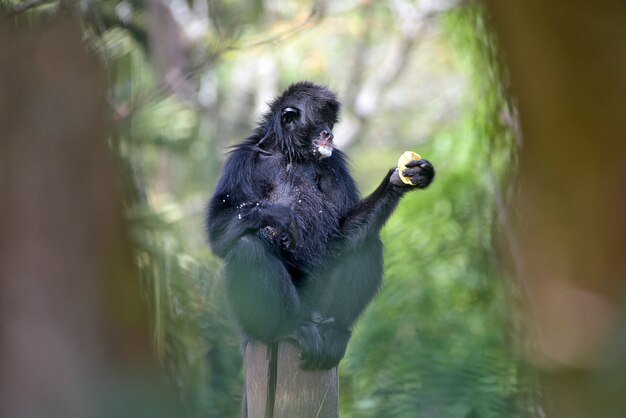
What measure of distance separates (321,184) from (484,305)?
4.13 metres

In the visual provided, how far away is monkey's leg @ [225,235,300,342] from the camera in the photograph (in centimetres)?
377

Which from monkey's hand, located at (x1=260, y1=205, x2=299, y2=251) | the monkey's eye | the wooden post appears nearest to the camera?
the wooden post

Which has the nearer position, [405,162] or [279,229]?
[279,229]

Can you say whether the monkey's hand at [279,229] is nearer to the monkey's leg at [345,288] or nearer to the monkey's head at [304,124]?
the monkey's leg at [345,288]

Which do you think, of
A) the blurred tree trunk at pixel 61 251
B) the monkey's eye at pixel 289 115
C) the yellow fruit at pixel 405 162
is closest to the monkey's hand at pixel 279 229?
the yellow fruit at pixel 405 162

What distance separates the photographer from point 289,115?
448 centimetres

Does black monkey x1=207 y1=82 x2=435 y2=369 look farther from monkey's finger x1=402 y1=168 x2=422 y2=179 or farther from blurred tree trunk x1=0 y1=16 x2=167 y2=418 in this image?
blurred tree trunk x1=0 y1=16 x2=167 y2=418

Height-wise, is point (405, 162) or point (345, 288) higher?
point (405, 162)

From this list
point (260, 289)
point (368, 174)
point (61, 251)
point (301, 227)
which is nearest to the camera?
point (61, 251)

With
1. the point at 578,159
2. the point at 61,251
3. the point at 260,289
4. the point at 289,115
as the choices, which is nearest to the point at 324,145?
the point at 289,115

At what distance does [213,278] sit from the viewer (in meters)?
4.78

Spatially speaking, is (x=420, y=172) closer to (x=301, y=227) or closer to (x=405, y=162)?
(x=405, y=162)

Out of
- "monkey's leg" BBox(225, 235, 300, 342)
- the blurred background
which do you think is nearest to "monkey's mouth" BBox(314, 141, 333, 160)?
"monkey's leg" BBox(225, 235, 300, 342)

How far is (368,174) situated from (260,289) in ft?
38.8
